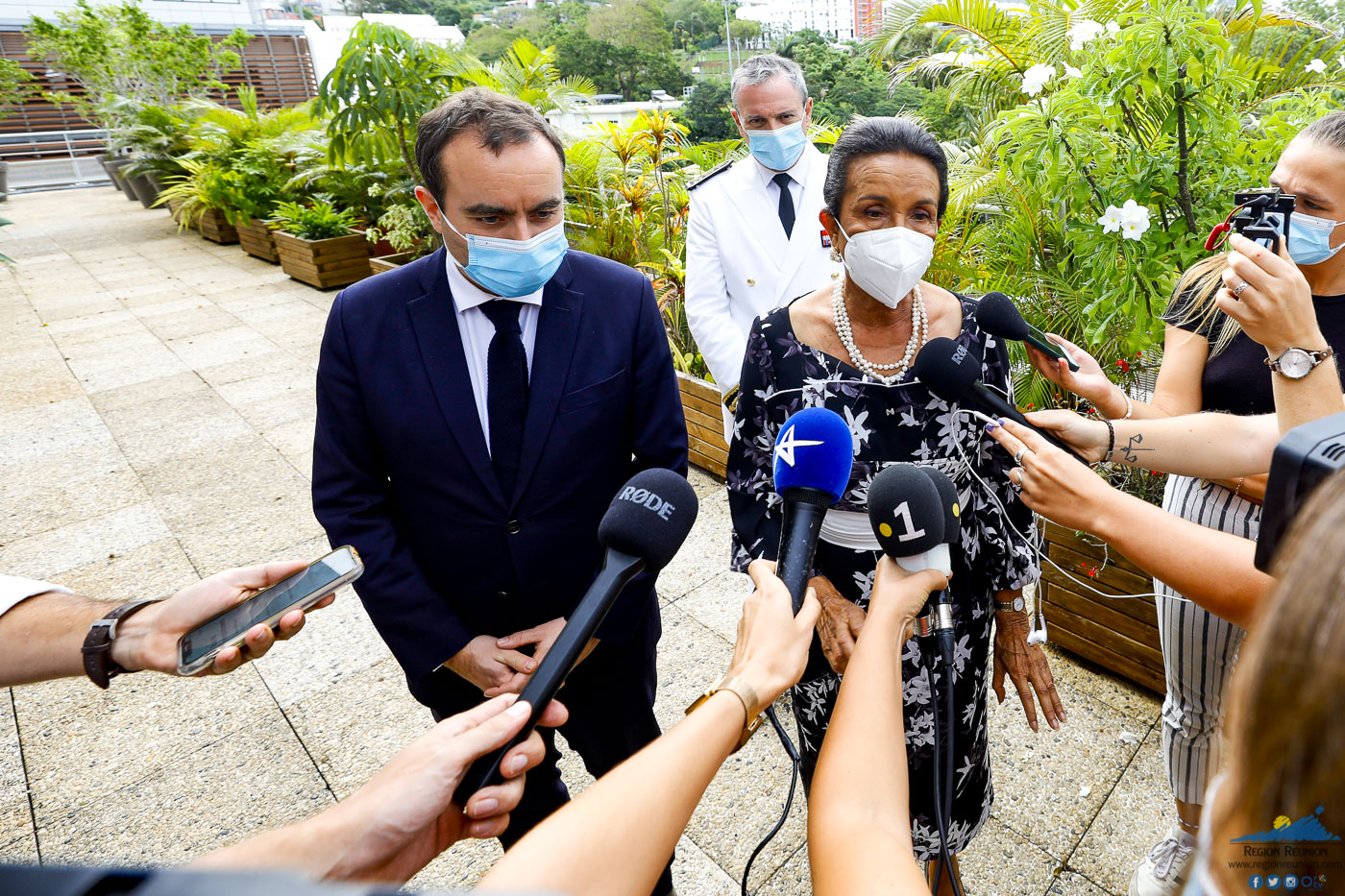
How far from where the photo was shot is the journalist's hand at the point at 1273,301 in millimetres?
1394

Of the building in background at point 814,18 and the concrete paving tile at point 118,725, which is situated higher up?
the building in background at point 814,18

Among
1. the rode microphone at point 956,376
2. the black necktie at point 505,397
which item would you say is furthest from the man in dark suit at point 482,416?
the rode microphone at point 956,376

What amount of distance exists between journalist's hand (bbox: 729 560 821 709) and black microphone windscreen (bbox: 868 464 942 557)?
14cm

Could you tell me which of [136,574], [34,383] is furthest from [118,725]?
[34,383]

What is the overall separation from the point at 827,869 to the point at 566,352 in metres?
1.23

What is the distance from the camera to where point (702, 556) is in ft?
12.0

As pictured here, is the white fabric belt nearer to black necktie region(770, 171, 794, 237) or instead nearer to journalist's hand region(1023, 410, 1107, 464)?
journalist's hand region(1023, 410, 1107, 464)

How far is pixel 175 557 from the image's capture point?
380 cm

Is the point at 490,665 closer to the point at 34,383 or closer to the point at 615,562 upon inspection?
the point at 615,562

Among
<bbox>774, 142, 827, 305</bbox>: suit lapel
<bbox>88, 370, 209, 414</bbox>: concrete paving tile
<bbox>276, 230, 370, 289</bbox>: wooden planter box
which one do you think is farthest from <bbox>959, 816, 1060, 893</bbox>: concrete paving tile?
<bbox>276, 230, 370, 289</bbox>: wooden planter box

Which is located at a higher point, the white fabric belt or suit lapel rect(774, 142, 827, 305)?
suit lapel rect(774, 142, 827, 305)

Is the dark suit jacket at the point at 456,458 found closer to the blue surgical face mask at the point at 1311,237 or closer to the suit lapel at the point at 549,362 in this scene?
the suit lapel at the point at 549,362

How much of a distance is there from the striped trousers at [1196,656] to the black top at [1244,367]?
8.3 inches

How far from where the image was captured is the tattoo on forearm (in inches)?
64.7
